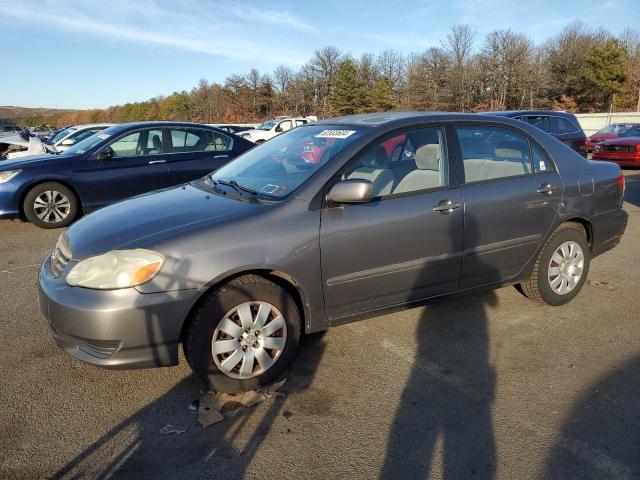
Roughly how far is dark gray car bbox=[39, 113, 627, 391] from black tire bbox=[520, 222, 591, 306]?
1 cm

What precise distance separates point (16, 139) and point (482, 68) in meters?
49.2

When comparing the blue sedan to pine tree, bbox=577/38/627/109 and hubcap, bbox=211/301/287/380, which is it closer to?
hubcap, bbox=211/301/287/380

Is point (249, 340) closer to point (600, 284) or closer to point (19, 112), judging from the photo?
point (600, 284)

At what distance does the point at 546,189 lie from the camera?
3.91m

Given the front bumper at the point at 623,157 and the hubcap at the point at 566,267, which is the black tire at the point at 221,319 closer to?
the hubcap at the point at 566,267

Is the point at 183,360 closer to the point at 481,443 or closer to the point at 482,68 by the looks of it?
the point at 481,443

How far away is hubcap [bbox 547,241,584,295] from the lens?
13.5 feet

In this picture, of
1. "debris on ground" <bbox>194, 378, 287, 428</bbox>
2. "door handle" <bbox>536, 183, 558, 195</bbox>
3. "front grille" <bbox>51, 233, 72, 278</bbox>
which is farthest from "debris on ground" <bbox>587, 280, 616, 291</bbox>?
"front grille" <bbox>51, 233, 72, 278</bbox>

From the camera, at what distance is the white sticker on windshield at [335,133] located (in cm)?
352

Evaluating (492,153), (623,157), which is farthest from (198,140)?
(623,157)

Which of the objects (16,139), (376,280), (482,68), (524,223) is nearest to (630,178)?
(524,223)

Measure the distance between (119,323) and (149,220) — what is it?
0.69 m

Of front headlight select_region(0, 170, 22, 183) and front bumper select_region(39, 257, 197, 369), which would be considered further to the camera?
front headlight select_region(0, 170, 22, 183)

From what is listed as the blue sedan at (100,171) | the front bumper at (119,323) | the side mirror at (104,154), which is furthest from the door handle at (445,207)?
the side mirror at (104,154)
